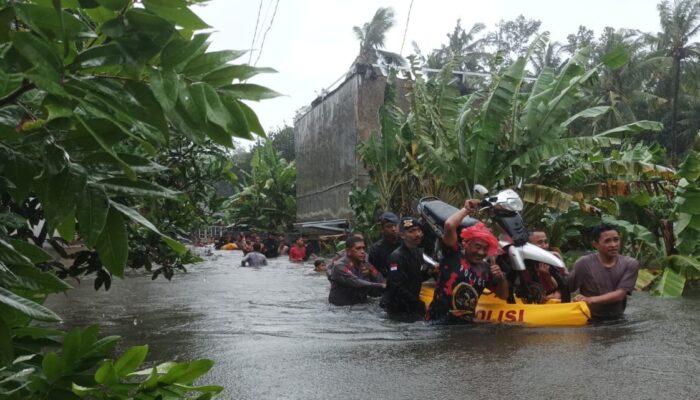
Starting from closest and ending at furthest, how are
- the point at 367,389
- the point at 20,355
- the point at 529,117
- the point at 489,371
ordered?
the point at 20,355
the point at 367,389
the point at 489,371
the point at 529,117

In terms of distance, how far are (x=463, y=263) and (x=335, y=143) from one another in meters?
14.7

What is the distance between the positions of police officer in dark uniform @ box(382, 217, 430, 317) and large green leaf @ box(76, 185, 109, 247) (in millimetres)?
6635

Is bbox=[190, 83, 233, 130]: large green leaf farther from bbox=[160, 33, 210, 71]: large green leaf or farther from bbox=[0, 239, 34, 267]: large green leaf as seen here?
bbox=[0, 239, 34, 267]: large green leaf

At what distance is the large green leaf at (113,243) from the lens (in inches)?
51.0

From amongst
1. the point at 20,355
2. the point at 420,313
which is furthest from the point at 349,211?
the point at 20,355

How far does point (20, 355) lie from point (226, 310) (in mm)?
8476

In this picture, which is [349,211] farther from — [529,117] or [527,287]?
[527,287]

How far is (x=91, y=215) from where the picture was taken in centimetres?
126

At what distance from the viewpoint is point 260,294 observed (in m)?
12.5

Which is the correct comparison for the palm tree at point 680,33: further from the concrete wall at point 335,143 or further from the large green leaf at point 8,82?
the large green leaf at point 8,82

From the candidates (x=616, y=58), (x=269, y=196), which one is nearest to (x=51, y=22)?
(x=616, y=58)

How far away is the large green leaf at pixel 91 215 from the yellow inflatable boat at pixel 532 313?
6615mm

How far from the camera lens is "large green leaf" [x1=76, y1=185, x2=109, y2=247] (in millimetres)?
1249

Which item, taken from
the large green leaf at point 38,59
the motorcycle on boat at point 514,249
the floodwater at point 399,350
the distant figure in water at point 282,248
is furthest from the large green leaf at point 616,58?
the distant figure in water at point 282,248
